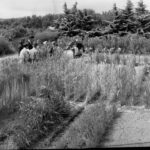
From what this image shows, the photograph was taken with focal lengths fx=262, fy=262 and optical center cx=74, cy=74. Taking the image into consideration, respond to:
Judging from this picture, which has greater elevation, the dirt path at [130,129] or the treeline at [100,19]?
the treeline at [100,19]

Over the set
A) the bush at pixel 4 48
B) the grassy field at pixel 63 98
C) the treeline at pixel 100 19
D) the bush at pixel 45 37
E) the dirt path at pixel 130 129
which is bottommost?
the dirt path at pixel 130 129

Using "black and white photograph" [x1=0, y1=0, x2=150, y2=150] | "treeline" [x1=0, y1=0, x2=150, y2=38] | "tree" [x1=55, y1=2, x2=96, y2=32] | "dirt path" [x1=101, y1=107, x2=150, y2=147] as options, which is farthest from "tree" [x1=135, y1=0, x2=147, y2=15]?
"dirt path" [x1=101, y1=107, x2=150, y2=147]

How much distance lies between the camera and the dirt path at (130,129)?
293 centimetres

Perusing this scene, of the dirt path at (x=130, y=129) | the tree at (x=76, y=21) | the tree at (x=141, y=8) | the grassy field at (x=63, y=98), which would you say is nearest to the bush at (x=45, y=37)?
the tree at (x=76, y=21)

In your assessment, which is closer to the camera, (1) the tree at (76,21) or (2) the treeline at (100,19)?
(2) the treeline at (100,19)

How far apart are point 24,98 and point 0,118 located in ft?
1.59

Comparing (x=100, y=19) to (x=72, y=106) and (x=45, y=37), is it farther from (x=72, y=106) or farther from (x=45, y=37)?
(x=72, y=106)

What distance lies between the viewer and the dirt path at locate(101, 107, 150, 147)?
293cm

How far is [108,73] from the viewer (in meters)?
4.71

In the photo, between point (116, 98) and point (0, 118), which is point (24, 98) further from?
point (116, 98)

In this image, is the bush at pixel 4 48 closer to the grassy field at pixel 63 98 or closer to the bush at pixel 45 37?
the bush at pixel 45 37

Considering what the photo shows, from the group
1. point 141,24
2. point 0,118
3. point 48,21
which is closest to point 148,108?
point 0,118

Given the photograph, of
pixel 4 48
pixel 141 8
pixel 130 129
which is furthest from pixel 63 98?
pixel 141 8

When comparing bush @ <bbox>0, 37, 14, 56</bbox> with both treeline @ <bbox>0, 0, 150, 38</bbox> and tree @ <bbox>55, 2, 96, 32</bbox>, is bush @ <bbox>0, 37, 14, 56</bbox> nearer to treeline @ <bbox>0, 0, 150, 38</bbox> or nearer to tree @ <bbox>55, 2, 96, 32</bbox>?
treeline @ <bbox>0, 0, 150, 38</bbox>
